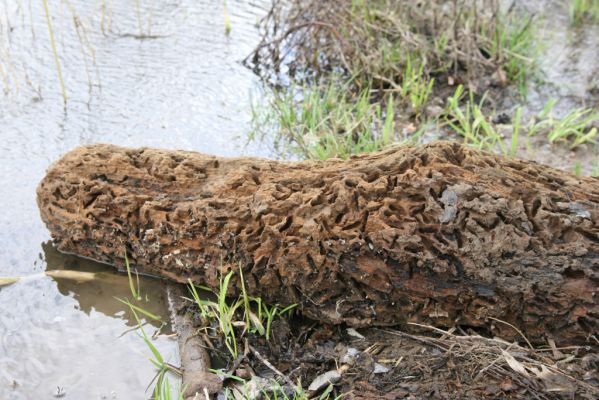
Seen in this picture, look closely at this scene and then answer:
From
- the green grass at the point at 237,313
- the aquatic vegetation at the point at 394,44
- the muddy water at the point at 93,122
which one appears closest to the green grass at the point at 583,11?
the aquatic vegetation at the point at 394,44

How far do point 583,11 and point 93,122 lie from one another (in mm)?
5421

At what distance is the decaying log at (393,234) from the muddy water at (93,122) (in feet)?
1.62

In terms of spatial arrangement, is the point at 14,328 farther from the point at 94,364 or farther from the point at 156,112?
the point at 156,112

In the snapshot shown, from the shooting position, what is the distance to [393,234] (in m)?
2.52

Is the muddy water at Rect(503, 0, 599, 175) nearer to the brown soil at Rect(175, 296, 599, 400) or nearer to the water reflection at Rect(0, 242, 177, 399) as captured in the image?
the brown soil at Rect(175, 296, 599, 400)

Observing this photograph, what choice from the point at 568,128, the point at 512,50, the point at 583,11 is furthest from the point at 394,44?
the point at 583,11

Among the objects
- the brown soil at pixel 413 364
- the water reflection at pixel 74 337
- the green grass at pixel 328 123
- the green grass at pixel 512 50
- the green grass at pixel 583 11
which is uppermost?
the green grass at pixel 583 11

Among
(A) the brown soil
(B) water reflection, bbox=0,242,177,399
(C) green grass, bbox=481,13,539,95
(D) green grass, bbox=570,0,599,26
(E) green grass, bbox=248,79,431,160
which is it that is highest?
(D) green grass, bbox=570,0,599,26

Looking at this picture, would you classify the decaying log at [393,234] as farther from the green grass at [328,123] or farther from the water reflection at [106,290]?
the green grass at [328,123]

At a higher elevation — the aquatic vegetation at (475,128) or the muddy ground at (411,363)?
the aquatic vegetation at (475,128)

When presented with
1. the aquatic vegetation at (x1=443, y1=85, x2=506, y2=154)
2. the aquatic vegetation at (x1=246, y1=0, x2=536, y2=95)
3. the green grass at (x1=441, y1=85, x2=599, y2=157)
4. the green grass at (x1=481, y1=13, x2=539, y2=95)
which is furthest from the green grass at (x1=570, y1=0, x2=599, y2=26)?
the aquatic vegetation at (x1=443, y1=85, x2=506, y2=154)

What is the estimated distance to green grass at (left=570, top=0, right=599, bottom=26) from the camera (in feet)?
22.3

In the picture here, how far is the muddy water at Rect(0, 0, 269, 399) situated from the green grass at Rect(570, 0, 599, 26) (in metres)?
3.41

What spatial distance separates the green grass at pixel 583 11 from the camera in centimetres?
679
